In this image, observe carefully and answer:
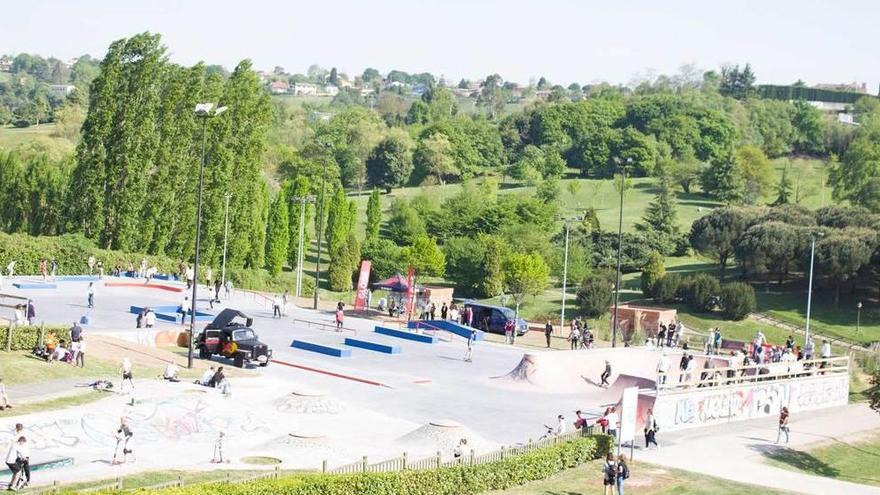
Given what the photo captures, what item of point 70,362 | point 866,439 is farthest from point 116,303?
point 866,439

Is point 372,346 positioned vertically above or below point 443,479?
above

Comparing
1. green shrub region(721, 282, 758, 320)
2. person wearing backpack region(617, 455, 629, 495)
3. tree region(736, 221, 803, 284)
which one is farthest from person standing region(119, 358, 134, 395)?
tree region(736, 221, 803, 284)

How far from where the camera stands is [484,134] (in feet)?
519

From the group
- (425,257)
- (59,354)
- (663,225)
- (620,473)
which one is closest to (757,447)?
(620,473)

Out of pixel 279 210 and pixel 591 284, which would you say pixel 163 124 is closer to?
pixel 279 210

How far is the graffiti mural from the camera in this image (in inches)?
1473

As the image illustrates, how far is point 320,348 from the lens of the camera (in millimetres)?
46438

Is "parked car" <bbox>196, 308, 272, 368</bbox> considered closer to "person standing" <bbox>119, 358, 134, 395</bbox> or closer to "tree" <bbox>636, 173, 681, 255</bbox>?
"person standing" <bbox>119, 358, 134, 395</bbox>

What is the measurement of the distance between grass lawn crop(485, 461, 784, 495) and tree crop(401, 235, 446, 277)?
56618 mm

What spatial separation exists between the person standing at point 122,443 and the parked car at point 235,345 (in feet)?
47.4

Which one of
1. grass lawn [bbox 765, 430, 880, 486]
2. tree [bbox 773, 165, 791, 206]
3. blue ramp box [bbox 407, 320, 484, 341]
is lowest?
grass lawn [bbox 765, 430, 880, 486]

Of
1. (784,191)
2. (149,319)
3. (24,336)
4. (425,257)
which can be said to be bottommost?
(149,319)

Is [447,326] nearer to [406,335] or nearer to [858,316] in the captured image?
[406,335]

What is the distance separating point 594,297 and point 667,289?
7.00 m
